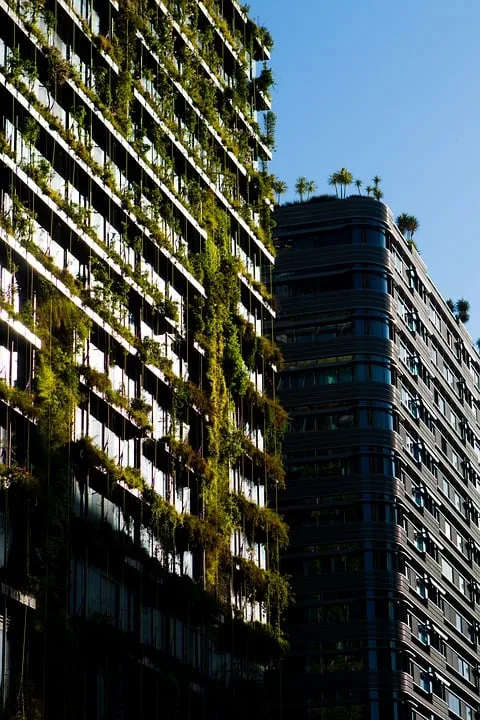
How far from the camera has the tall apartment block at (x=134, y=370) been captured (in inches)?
1983

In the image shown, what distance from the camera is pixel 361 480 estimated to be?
309ft

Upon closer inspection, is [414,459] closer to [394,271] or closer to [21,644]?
[394,271]

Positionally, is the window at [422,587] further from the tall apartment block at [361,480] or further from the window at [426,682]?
the window at [426,682]

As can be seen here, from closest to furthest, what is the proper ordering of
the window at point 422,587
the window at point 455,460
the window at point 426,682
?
the window at point 426,682 → the window at point 422,587 → the window at point 455,460

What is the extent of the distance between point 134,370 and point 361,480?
120 ft

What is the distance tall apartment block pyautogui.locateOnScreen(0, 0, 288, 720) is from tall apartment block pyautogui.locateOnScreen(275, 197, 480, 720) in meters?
19.5

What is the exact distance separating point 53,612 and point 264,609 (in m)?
20.6

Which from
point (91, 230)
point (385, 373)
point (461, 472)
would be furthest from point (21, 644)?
point (461, 472)

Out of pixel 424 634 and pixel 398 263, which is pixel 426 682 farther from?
pixel 398 263

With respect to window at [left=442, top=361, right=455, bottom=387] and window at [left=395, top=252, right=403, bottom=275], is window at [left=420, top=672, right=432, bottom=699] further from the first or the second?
window at [left=395, top=252, right=403, bottom=275]

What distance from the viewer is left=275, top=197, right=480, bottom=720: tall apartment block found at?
9131cm

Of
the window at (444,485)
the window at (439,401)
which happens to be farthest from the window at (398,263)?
the window at (444,485)

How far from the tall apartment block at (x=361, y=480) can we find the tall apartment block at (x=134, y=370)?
1947 cm

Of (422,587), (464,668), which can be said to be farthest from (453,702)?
(422,587)
